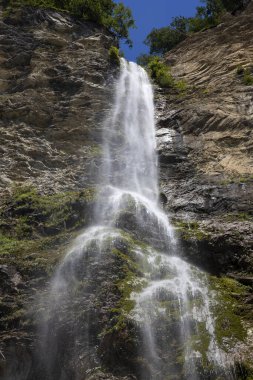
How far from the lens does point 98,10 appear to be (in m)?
22.2

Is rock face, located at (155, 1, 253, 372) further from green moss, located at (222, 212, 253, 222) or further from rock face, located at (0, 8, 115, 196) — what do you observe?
rock face, located at (0, 8, 115, 196)

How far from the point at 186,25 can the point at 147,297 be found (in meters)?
24.1

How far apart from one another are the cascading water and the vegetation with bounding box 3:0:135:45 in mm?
11839

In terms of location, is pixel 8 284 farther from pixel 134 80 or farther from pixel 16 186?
pixel 134 80

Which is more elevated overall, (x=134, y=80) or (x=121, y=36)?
(x=121, y=36)

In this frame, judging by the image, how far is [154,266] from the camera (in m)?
9.23

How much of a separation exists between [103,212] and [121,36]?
1606cm

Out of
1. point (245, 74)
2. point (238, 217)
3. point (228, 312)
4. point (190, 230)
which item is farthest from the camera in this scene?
point (245, 74)

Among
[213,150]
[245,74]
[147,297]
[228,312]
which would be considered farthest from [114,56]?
[228,312]

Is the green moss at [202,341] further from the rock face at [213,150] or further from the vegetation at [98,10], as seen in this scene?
the vegetation at [98,10]

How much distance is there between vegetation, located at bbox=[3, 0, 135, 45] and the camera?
21.7 meters

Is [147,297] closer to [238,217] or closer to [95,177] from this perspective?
[238,217]

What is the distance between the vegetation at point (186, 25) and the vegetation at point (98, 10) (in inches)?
170

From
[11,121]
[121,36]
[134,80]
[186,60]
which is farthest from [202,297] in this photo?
[121,36]
